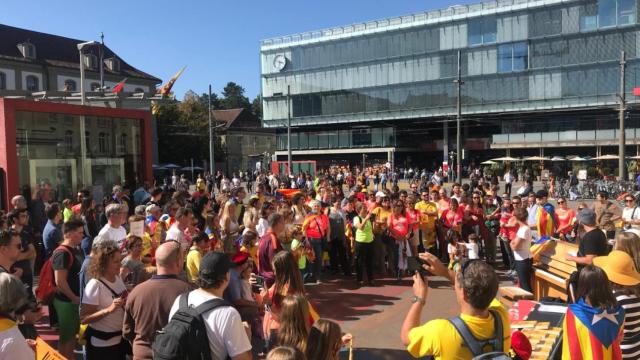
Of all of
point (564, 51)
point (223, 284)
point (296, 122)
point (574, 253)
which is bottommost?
point (574, 253)

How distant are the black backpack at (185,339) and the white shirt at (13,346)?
0.88 m

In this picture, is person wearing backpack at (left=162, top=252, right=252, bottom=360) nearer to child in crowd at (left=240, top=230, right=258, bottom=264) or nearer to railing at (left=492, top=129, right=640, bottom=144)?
child in crowd at (left=240, top=230, right=258, bottom=264)

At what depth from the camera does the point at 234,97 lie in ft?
454

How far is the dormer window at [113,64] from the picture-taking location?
6812cm

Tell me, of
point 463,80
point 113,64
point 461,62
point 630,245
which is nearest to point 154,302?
point 630,245

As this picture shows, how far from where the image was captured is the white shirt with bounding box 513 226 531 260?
7.72 m

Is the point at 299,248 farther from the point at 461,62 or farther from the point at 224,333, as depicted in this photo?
the point at 461,62

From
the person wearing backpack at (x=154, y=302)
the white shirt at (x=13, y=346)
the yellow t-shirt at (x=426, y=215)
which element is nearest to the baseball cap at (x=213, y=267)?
the person wearing backpack at (x=154, y=302)

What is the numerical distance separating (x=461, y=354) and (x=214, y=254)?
5.84 feet

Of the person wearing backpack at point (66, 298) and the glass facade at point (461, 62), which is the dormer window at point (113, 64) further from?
the person wearing backpack at point (66, 298)

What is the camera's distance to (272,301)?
15.8 ft


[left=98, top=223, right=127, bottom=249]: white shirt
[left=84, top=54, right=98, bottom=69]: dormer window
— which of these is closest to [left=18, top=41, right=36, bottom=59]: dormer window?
[left=84, top=54, right=98, bottom=69]: dormer window

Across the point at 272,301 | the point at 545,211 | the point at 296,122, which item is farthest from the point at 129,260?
the point at 296,122

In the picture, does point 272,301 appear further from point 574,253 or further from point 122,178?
point 122,178
